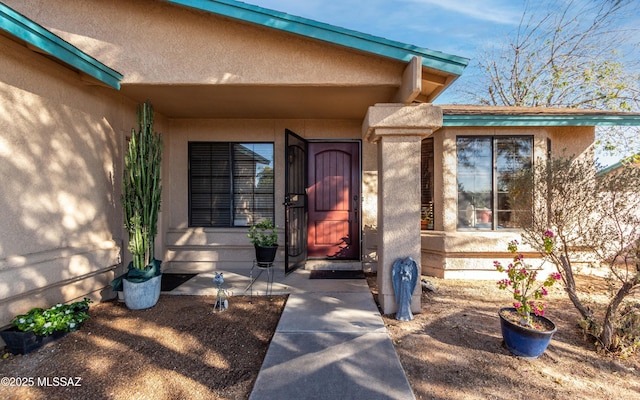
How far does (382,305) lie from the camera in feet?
12.0

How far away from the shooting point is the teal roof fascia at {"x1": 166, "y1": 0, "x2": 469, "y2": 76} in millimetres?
3346

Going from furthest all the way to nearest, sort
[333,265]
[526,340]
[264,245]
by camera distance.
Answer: [333,265]
[264,245]
[526,340]

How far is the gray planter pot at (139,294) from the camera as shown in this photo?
3.70 meters

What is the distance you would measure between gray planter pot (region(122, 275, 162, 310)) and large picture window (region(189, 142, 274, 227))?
2031 mm

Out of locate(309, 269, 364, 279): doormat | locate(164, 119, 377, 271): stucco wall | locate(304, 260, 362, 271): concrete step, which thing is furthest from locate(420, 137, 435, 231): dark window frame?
locate(309, 269, 364, 279): doormat

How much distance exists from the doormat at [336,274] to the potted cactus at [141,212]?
8.01 feet

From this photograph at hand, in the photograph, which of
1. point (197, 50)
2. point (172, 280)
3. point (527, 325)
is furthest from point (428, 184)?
point (172, 280)

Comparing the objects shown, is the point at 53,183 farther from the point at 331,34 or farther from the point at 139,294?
the point at 331,34

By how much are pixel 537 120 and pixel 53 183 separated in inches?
272

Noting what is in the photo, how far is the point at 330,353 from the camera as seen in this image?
2.66 metres

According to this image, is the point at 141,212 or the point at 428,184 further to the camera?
the point at 428,184

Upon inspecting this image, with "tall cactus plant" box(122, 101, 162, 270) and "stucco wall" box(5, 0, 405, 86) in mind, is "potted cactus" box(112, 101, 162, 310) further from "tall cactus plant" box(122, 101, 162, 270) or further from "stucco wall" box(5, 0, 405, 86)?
"stucco wall" box(5, 0, 405, 86)

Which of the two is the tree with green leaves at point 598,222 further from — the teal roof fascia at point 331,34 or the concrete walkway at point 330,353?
the concrete walkway at point 330,353

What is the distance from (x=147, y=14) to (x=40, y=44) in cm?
134
